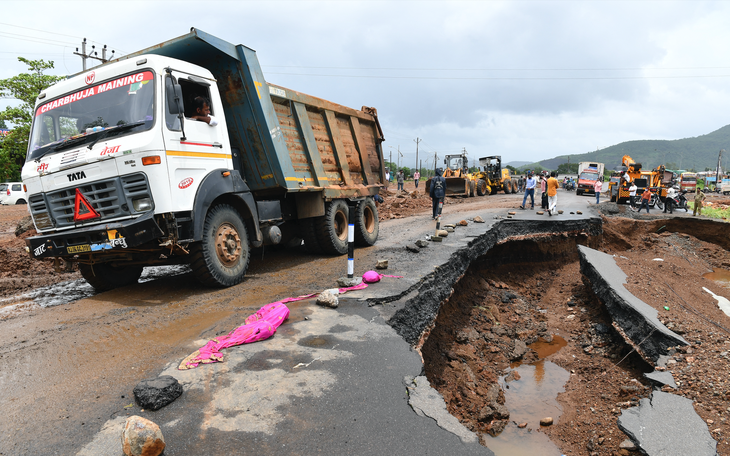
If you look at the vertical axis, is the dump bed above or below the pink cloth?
above

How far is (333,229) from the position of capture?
7324mm

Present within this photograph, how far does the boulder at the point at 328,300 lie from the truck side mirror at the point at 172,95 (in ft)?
8.76

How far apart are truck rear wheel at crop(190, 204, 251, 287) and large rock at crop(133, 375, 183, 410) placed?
93.7 inches

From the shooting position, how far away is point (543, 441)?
409 centimetres

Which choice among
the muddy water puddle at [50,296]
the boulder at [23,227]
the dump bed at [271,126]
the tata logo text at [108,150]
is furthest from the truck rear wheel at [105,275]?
the boulder at [23,227]

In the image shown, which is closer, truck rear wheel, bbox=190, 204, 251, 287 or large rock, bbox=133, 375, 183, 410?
large rock, bbox=133, 375, 183, 410

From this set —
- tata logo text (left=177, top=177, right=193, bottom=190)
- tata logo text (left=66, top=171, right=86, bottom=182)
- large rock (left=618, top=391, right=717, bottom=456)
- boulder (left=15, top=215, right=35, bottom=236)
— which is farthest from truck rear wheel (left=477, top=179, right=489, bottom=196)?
tata logo text (left=66, top=171, right=86, bottom=182)

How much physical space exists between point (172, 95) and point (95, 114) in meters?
0.96

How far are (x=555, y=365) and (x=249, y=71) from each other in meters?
6.35

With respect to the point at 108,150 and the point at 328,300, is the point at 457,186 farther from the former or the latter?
the point at 108,150

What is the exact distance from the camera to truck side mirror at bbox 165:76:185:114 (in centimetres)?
449

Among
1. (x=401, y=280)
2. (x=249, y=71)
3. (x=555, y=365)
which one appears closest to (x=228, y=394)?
(x=401, y=280)

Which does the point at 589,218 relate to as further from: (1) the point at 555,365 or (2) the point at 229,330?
(2) the point at 229,330

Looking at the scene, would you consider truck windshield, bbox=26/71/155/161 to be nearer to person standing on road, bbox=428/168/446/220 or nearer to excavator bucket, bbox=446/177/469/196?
person standing on road, bbox=428/168/446/220
